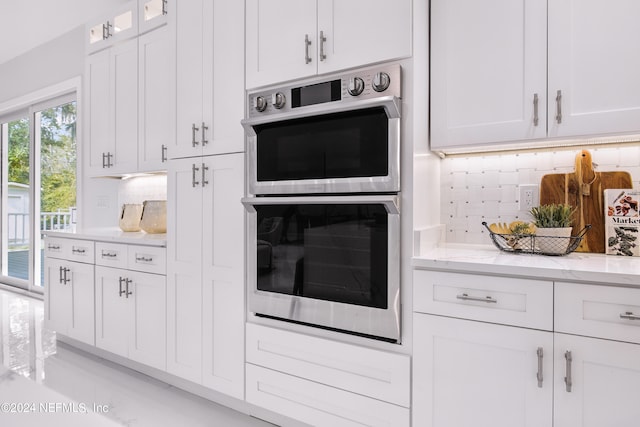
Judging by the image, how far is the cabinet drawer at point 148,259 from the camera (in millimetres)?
2461

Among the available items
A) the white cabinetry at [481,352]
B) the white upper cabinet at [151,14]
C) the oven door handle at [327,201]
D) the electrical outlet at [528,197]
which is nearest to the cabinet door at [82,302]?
the oven door handle at [327,201]

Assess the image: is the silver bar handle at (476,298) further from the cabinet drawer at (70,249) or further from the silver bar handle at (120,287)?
the cabinet drawer at (70,249)

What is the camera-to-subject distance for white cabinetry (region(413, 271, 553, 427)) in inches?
54.7

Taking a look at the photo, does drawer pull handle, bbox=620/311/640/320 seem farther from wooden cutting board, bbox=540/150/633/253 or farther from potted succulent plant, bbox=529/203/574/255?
wooden cutting board, bbox=540/150/633/253

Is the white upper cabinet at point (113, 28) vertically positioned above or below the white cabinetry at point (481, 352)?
above

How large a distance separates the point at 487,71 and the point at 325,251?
3.46 ft

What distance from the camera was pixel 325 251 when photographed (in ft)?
6.09

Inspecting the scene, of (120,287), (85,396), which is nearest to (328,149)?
(120,287)

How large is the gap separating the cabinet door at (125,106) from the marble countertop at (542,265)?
88.5 inches

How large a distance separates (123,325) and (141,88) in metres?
1.60

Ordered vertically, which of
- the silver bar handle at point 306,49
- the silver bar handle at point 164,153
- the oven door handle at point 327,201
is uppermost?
the silver bar handle at point 306,49

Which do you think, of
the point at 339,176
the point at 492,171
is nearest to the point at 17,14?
the point at 339,176

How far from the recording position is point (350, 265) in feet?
5.87

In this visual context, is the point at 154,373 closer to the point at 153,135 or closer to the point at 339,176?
the point at 153,135
